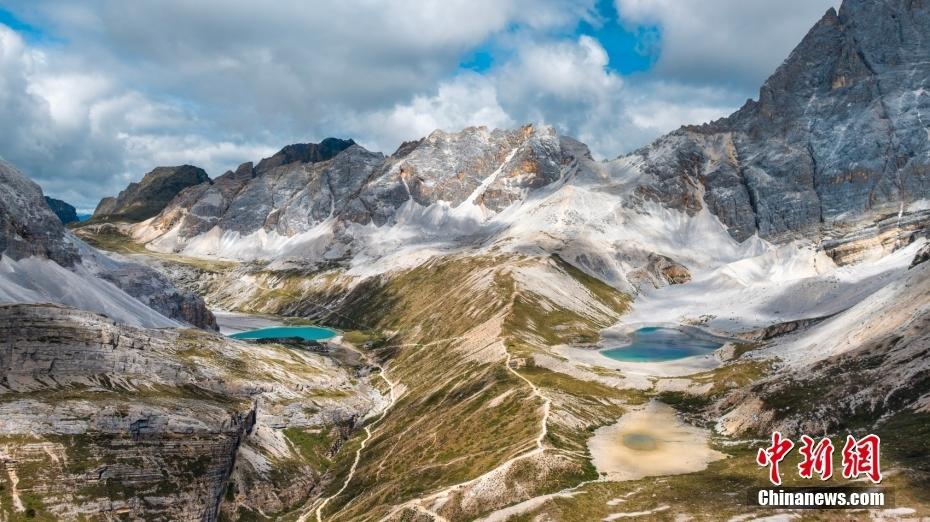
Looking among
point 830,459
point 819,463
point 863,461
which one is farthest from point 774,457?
point 863,461

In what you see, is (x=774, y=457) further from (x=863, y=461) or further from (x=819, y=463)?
(x=863, y=461)

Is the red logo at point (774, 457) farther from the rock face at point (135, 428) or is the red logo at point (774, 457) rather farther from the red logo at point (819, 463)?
the rock face at point (135, 428)

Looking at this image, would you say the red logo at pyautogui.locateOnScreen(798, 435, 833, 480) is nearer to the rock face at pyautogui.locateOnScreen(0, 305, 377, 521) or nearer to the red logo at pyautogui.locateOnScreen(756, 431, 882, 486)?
the red logo at pyautogui.locateOnScreen(756, 431, 882, 486)

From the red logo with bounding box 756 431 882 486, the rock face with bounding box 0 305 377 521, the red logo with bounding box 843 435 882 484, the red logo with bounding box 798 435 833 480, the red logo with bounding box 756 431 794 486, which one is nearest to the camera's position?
the red logo with bounding box 843 435 882 484

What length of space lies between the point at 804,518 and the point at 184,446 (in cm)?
10589

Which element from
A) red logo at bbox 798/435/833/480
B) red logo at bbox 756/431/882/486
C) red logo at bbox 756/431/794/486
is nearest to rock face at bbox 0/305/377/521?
red logo at bbox 756/431/794/486

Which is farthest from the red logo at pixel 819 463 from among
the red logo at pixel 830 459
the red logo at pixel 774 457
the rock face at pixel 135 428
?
the rock face at pixel 135 428

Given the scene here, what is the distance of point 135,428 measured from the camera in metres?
127

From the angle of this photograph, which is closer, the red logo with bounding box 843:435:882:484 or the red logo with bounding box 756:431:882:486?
the red logo with bounding box 843:435:882:484

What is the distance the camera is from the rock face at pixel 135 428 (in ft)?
373

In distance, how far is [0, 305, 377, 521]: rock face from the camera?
113812 millimetres

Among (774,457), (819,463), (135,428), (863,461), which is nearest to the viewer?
(863,461)

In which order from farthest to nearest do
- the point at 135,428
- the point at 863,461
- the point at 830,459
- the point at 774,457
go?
1. the point at 135,428
2. the point at 774,457
3. the point at 830,459
4. the point at 863,461

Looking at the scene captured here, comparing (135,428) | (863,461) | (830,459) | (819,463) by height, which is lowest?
(135,428)
